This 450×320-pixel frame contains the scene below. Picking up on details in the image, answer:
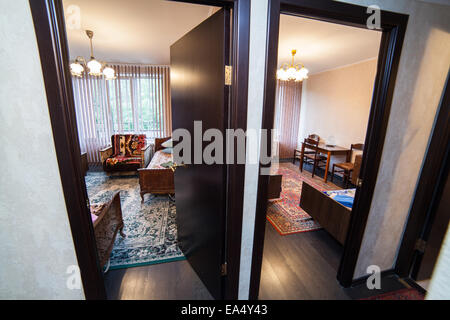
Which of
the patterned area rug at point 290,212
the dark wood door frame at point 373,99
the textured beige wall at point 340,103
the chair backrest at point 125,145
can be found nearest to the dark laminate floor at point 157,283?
the dark wood door frame at point 373,99

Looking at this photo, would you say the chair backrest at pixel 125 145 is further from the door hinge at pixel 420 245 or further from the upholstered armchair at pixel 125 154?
the door hinge at pixel 420 245

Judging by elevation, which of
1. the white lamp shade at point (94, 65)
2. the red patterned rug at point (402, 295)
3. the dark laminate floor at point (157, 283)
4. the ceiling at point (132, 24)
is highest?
the ceiling at point (132, 24)

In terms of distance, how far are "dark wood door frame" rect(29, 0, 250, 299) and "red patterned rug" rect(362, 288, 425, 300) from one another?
1.37 m

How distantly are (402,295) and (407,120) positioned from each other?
1472 mm

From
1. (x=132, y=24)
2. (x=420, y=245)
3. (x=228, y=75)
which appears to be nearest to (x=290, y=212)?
(x=420, y=245)

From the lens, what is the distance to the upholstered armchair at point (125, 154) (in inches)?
155

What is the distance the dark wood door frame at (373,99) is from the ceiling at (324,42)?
4.03ft

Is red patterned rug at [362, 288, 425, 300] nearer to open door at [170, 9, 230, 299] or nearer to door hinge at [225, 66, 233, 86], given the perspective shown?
open door at [170, 9, 230, 299]

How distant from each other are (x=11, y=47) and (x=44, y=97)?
0.23 m

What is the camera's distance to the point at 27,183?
3.04 feet

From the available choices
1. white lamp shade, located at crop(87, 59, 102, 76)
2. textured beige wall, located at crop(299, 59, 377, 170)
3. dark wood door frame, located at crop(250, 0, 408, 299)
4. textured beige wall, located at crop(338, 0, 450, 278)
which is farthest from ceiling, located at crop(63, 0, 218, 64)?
textured beige wall, located at crop(299, 59, 377, 170)

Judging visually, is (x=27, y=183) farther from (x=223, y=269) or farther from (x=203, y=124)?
(x=223, y=269)
